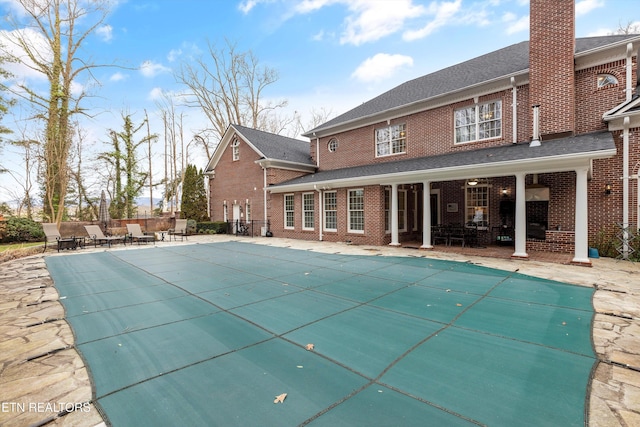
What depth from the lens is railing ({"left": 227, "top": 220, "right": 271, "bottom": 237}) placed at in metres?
17.1

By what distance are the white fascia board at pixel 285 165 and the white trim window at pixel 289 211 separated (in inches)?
86.0

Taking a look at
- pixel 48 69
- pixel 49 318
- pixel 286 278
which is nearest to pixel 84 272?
pixel 49 318

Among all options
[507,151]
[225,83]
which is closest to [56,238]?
[507,151]

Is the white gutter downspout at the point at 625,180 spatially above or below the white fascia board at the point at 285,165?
below

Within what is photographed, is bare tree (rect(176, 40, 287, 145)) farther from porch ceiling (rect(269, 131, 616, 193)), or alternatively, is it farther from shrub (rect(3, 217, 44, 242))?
porch ceiling (rect(269, 131, 616, 193))

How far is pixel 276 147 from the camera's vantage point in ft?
61.7

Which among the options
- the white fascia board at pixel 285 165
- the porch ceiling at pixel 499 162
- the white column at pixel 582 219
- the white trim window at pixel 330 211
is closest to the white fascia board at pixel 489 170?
the porch ceiling at pixel 499 162

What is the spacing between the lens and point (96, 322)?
406 cm

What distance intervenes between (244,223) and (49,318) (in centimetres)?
1458

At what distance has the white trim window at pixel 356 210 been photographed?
12.8m

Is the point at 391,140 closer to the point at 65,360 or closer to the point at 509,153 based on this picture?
the point at 509,153

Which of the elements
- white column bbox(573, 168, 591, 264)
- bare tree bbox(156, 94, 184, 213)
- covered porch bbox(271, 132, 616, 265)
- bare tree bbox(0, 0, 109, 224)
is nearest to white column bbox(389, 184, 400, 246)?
covered porch bbox(271, 132, 616, 265)

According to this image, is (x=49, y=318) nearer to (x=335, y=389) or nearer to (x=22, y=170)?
(x=335, y=389)

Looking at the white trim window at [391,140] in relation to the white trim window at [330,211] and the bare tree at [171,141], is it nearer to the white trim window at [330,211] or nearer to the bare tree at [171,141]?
the white trim window at [330,211]
